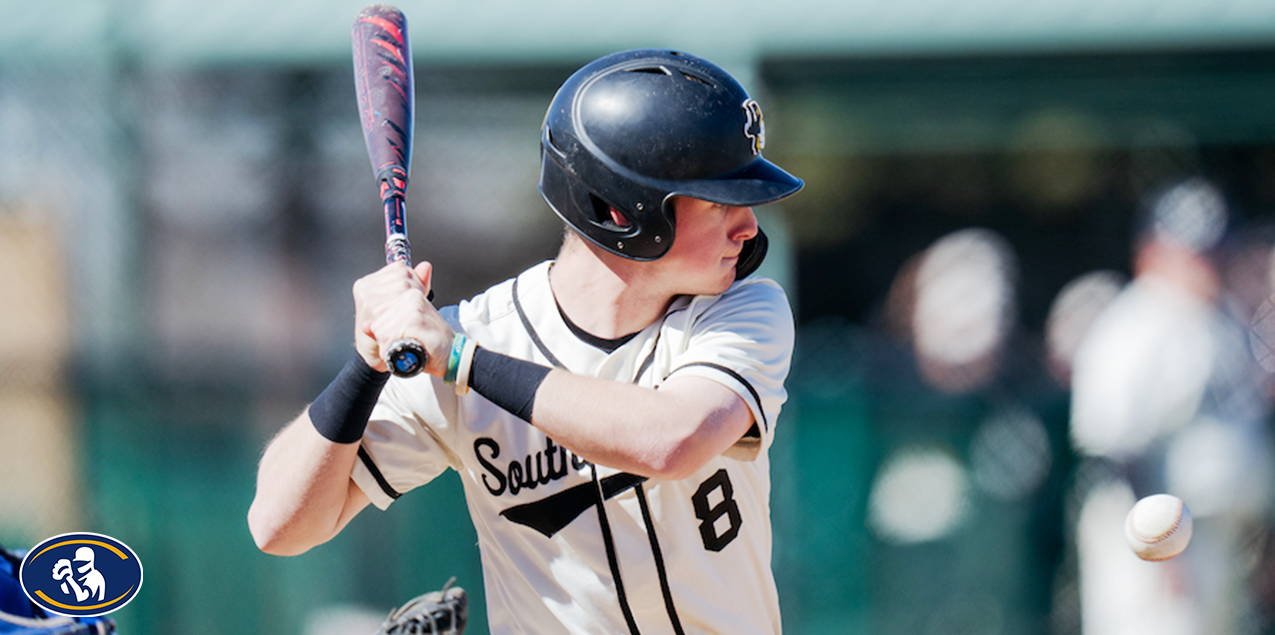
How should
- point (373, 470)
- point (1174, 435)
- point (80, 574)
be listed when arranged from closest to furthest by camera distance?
1. point (80, 574)
2. point (373, 470)
3. point (1174, 435)

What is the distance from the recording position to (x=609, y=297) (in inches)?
83.6

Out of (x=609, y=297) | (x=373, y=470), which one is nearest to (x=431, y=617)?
(x=373, y=470)

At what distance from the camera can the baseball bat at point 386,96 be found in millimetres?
2252

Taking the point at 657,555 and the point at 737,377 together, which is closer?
the point at 737,377

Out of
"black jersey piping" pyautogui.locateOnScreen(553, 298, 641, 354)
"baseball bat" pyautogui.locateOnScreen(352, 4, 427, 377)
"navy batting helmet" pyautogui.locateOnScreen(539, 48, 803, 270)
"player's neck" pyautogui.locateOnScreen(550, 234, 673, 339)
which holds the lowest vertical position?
"black jersey piping" pyautogui.locateOnScreen(553, 298, 641, 354)

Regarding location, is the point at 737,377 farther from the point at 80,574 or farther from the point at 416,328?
the point at 80,574

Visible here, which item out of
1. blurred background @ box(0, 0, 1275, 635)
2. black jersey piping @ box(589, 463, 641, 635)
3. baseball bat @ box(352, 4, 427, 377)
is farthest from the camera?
blurred background @ box(0, 0, 1275, 635)

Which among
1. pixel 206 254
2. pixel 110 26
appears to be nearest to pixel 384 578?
pixel 206 254

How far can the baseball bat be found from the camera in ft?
7.39

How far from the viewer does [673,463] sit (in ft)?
5.71

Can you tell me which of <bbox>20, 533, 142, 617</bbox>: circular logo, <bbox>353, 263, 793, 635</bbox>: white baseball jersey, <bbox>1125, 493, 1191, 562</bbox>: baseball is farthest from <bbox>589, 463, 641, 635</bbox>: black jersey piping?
<bbox>1125, 493, 1191, 562</bbox>: baseball

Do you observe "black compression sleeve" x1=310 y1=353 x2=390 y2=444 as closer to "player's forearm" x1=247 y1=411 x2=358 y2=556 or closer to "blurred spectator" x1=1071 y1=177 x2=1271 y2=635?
"player's forearm" x1=247 y1=411 x2=358 y2=556

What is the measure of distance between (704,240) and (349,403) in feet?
2.37

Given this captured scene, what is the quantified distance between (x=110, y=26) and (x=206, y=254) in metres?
1.17
